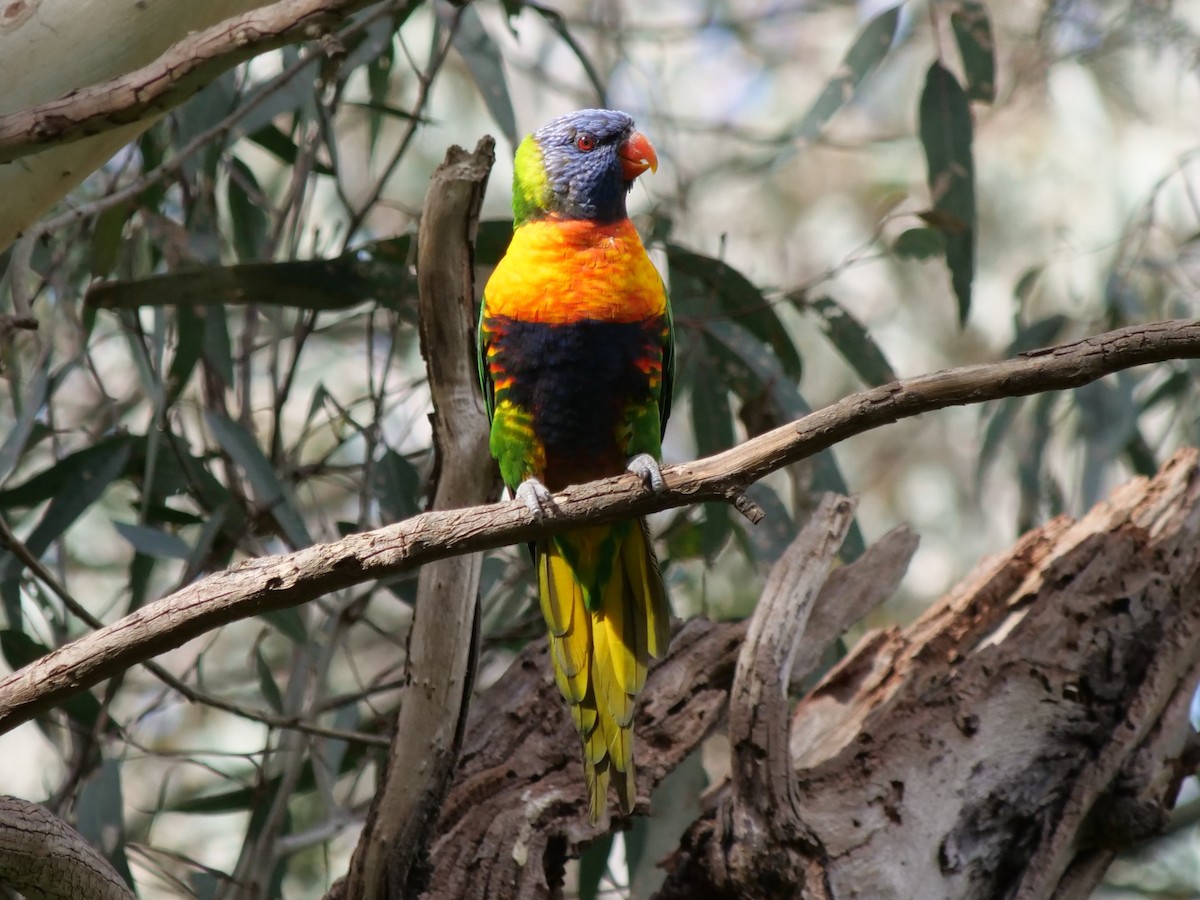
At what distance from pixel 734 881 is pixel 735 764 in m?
0.21

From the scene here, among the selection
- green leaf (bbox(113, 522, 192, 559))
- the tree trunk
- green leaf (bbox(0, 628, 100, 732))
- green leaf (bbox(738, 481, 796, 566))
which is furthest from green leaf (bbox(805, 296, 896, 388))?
green leaf (bbox(0, 628, 100, 732))

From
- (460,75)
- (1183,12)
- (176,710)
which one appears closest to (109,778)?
(176,710)

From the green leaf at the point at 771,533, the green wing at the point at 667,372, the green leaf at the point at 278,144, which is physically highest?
the green leaf at the point at 278,144

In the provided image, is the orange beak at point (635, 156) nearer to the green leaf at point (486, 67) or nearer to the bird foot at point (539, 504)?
the green leaf at point (486, 67)

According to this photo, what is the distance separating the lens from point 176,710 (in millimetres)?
5188

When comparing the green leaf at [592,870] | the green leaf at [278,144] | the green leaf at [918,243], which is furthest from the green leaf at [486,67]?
the green leaf at [592,870]

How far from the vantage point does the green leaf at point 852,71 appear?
299cm

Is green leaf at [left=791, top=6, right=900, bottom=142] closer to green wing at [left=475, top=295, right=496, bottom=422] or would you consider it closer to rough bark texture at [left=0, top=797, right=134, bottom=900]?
green wing at [left=475, top=295, right=496, bottom=422]

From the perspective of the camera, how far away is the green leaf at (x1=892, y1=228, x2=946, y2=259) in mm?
2980

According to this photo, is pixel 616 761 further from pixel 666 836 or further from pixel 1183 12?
pixel 1183 12

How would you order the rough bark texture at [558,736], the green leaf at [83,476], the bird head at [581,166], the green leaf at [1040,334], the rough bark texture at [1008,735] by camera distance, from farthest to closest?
the green leaf at [1040,334] < the green leaf at [83,476] < the bird head at [581,166] < the rough bark texture at [1008,735] < the rough bark texture at [558,736]

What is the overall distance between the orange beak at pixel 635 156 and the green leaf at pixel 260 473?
1.02 m

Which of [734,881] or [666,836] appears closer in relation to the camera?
[734,881]

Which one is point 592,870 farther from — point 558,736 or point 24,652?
point 24,652
